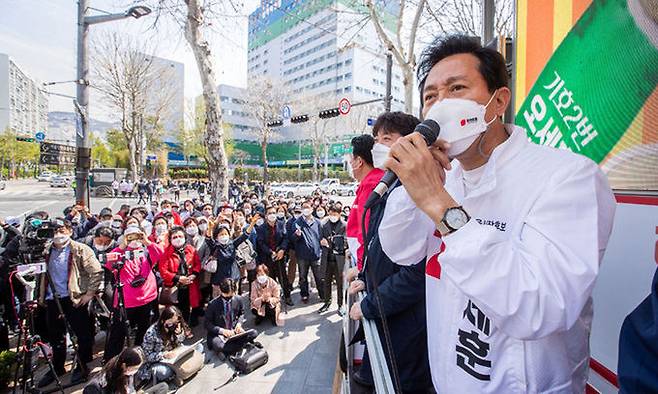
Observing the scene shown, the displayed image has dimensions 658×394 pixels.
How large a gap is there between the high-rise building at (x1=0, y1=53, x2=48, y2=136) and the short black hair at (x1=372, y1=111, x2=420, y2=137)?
8014 centimetres

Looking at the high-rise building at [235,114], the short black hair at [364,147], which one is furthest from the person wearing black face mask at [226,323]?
the high-rise building at [235,114]

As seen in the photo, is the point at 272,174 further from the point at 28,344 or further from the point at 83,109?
the point at 28,344

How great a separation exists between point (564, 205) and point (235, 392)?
4.42 meters

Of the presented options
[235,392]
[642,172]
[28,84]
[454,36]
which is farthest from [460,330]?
[28,84]

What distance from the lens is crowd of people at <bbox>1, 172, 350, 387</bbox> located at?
179 inches

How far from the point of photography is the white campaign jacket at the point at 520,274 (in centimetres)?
85

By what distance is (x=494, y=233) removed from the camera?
0.89 metres

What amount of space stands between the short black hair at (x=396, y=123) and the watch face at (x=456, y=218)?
132 centimetres

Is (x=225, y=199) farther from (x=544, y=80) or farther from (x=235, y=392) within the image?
(x=544, y=80)

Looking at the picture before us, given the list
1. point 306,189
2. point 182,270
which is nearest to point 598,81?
point 182,270

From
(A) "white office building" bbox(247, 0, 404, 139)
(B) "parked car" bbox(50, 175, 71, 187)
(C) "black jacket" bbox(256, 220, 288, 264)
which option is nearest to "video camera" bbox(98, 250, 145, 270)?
(C) "black jacket" bbox(256, 220, 288, 264)

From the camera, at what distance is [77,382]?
14.5ft

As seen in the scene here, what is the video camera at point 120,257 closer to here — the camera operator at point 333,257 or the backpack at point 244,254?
the backpack at point 244,254

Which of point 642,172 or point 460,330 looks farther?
point 642,172
